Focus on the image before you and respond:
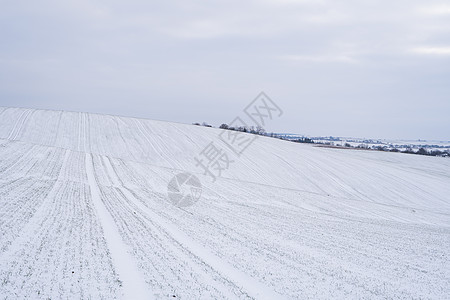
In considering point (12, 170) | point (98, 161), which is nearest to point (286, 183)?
point (98, 161)

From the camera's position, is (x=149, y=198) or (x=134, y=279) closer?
(x=134, y=279)

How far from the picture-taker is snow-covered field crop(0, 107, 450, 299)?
790cm

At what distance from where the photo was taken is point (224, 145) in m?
40.3

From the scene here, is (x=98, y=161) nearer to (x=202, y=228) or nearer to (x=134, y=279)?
(x=202, y=228)

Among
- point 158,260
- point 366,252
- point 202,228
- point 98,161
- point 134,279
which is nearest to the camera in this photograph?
point 134,279

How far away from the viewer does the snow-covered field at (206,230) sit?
790 cm

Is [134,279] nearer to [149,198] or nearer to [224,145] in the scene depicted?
[149,198]

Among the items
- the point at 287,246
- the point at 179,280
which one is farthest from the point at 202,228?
the point at 179,280

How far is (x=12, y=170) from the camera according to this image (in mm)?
21531

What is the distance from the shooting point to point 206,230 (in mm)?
A: 13117

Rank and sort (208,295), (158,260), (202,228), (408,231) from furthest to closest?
1. (408,231)
2. (202,228)
3. (158,260)
4. (208,295)

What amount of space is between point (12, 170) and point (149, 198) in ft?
30.9

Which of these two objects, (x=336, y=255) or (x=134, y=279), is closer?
(x=134, y=279)

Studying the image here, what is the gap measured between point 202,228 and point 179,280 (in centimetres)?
539
